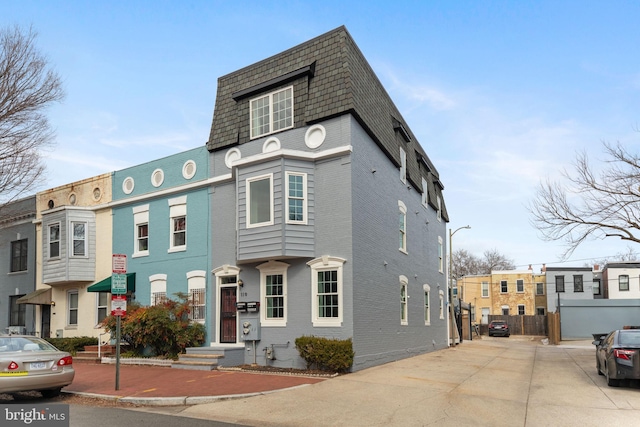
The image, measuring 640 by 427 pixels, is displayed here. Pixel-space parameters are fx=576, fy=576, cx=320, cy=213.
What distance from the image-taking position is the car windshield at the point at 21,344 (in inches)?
471

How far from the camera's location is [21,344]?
40.1ft

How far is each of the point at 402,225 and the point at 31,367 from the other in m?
14.7

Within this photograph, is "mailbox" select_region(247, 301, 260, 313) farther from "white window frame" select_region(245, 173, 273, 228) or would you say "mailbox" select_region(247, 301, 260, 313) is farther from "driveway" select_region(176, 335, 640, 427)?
"driveway" select_region(176, 335, 640, 427)

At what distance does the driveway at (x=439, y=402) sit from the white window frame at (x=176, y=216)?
28.6 ft

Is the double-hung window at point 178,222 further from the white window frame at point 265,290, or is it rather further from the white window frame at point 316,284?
the white window frame at point 316,284

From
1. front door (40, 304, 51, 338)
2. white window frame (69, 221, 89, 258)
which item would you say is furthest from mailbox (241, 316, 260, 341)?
front door (40, 304, 51, 338)

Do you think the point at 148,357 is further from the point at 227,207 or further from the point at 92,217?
the point at 92,217

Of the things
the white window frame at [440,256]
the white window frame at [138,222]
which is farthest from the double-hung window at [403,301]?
the white window frame at [138,222]

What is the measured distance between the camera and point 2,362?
11.2 m

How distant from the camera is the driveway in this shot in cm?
1031

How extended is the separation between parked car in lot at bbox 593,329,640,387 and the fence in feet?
134

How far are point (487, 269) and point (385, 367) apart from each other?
228 feet

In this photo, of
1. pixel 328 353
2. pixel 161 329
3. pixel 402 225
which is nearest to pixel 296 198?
pixel 328 353

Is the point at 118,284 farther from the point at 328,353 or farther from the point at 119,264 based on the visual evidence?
the point at 328,353
